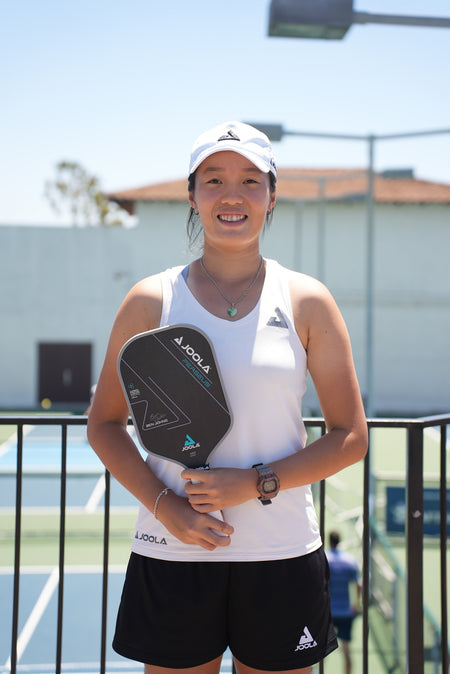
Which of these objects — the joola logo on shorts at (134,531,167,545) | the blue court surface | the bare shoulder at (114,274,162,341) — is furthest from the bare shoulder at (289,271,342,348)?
the blue court surface

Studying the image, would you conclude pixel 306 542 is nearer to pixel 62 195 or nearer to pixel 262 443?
pixel 262 443

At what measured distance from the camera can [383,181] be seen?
28531mm

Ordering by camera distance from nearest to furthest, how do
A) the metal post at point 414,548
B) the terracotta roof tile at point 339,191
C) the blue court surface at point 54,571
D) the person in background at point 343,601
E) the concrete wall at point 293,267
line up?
1. the metal post at point 414,548
2. the person in background at point 343,601
3. the blue court surface at point 54,571
4. the concrete wall at point 293,267
5. the terracotta roof tile at point 339,191

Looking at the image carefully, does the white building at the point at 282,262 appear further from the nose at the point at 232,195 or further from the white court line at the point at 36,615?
the nose at the point at 232,195

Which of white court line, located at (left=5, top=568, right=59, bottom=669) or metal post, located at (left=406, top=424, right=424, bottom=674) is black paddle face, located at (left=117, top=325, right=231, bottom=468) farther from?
white court line, located at (left=5, top=568, right=59, bottom=669)

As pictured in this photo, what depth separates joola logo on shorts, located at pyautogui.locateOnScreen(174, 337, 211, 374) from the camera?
1.50 metres

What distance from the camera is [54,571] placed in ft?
34.1

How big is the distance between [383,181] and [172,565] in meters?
28.9

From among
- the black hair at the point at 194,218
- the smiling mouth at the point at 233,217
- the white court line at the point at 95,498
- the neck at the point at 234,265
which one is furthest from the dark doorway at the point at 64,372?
the smiling mouth at the point at 233,217

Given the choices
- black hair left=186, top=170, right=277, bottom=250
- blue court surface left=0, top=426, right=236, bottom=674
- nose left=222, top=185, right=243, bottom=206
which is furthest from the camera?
blue court surface left=0, top=426, right=236, bottom=674

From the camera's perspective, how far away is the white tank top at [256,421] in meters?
1.53

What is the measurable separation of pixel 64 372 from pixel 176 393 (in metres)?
24.4

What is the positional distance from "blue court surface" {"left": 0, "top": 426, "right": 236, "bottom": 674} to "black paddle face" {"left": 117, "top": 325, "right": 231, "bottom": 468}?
116 cm

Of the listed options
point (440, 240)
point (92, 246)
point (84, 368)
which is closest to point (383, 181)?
point (440, 240)
